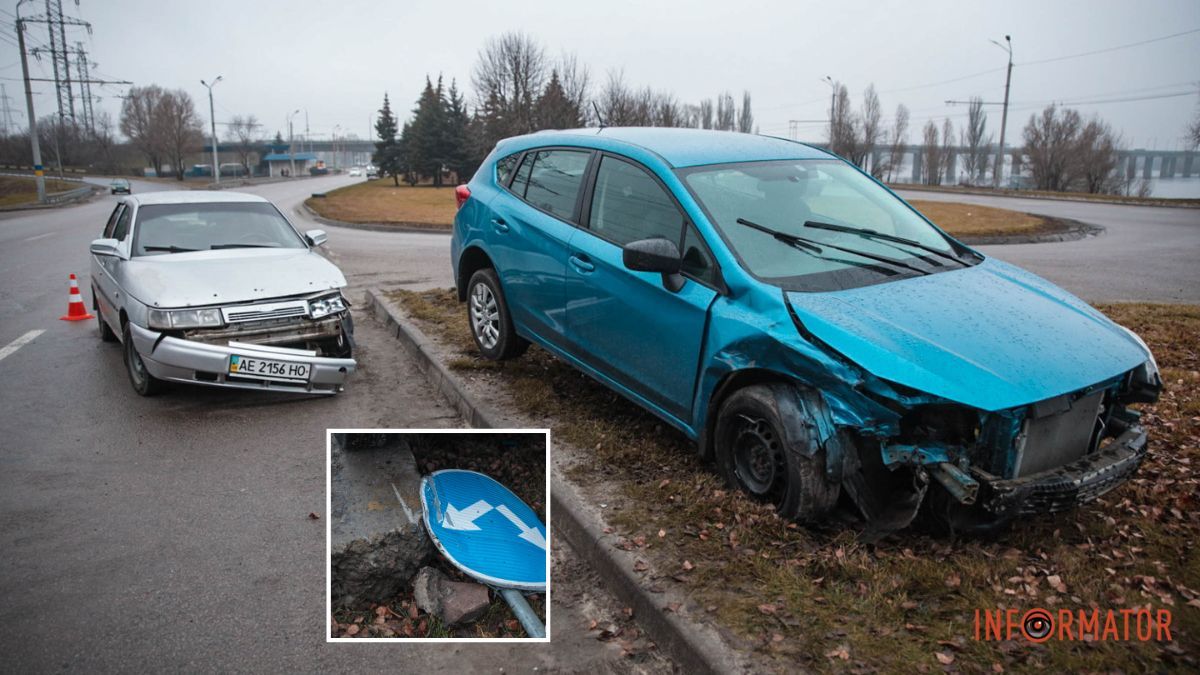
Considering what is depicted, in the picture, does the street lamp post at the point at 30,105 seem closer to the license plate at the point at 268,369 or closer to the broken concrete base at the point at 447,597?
the license plate at the point at 268,369

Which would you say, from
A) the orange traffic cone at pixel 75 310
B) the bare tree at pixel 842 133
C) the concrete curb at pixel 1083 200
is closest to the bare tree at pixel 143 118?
the bare tree at pixel 842 133

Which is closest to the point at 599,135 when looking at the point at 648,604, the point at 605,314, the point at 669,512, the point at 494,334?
the point at 605,314

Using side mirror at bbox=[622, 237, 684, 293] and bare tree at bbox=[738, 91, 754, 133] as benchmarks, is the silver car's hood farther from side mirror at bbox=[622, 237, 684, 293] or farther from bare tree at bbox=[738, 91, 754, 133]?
bare tree at bbox=[738, 91, 754, 133]

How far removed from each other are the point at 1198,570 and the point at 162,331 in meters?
6.29

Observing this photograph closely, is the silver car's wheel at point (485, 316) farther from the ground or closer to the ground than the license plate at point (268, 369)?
farther from the ground

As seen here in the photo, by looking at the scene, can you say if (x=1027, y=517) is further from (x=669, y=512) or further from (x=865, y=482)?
(x=669, y=512)

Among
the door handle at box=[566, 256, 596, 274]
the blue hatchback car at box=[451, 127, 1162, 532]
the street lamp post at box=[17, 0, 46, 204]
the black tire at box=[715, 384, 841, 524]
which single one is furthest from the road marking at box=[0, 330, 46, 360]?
the street lamp post at box=[17, 0, 46, 204]

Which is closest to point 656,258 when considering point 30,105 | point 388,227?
point 388,227

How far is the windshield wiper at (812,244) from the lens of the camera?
13.5 ft

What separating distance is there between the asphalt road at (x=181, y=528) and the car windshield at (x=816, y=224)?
1886 mm

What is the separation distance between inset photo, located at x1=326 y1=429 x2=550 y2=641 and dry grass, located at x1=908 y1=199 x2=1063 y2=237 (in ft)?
56.7

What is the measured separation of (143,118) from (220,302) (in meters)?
95.5

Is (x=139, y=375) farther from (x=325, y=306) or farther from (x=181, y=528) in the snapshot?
(x=181, y=528)

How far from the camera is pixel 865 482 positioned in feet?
11.4
